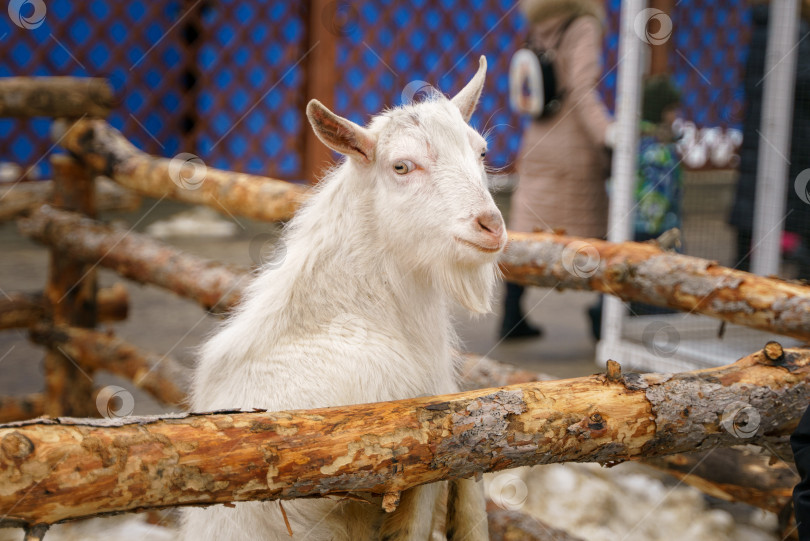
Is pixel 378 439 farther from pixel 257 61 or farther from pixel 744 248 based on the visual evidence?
pixel 257 61

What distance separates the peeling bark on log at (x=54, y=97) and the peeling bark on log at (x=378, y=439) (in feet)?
9.43

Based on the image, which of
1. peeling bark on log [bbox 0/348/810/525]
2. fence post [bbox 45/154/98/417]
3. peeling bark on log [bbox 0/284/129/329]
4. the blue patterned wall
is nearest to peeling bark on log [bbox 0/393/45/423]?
fence post [bbox 45/154/98/417]

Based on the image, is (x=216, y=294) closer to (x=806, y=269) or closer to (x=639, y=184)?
(x=639, y=184)

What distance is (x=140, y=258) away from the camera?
11.7 ft

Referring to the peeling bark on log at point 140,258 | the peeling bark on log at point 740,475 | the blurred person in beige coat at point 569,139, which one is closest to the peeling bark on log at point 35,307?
the peeling bark on log at point 140,258

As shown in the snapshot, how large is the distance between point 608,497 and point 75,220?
105 inches

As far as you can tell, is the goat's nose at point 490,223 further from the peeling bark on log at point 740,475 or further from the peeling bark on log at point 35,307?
the peeling bark on log at point 35,307

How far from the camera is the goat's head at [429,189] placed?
181 cm

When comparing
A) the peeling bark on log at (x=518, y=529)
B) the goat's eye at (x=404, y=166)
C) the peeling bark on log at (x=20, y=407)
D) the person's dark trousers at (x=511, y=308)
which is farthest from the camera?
the person's dark trousers at (x=511, y=308)

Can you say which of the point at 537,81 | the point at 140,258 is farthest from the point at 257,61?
the point at 140,258

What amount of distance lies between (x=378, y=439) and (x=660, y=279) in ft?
4.44

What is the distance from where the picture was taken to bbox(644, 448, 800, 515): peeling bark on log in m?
2.34

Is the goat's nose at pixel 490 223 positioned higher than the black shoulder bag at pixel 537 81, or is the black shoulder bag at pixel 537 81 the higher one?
the black shoulder bag at pixel 537 81

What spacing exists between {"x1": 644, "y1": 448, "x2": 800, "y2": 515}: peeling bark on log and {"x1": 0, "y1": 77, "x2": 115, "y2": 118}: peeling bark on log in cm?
296
